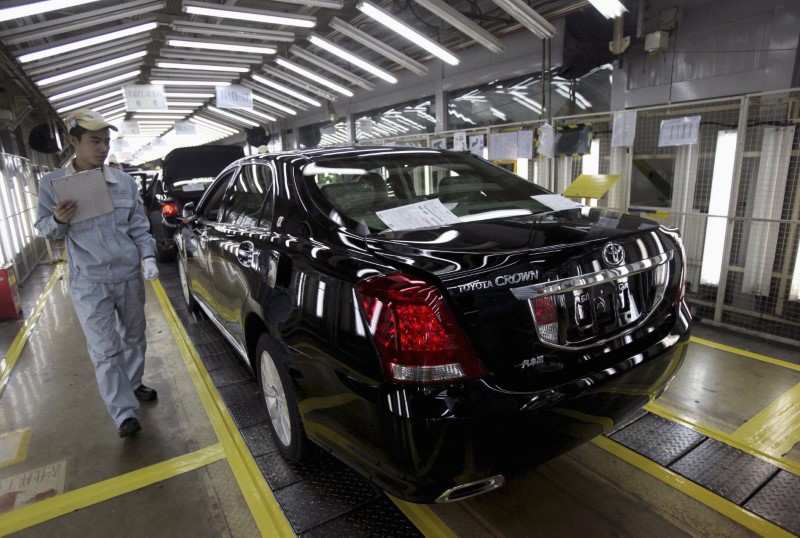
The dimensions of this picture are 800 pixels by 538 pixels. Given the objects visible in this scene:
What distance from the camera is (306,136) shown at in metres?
16.5

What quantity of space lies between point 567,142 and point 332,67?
6.27 metres

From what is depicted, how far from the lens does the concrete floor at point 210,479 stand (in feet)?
6.82

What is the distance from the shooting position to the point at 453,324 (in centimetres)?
148

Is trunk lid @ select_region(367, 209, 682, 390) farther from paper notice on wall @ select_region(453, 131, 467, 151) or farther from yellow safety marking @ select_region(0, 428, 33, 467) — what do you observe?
paper notice on wall @ select_region(453, 131, 467, 151)

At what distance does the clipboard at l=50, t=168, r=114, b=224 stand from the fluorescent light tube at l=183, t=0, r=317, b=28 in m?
5.21

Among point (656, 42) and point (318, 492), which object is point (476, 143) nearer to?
point (656, 42)

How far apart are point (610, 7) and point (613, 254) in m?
4.62

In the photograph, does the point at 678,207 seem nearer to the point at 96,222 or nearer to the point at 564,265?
the point at 564,265

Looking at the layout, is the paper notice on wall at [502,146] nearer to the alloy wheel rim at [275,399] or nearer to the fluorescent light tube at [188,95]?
the alloy wheel rim at [275,399]

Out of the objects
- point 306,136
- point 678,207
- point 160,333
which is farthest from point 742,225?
point 306,136

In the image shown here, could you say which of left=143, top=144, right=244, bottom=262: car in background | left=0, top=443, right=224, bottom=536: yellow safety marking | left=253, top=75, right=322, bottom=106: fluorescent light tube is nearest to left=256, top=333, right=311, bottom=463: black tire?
left=0, top=443, right=224, bottom=536: yellow safety marking

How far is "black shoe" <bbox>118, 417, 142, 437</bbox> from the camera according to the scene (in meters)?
2.83

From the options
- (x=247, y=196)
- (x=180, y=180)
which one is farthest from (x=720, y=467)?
(x=180, y=180)

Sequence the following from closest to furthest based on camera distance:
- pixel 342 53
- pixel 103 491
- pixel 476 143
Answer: pixel 103 491 < pixel 476 143 < pixel 342 53
